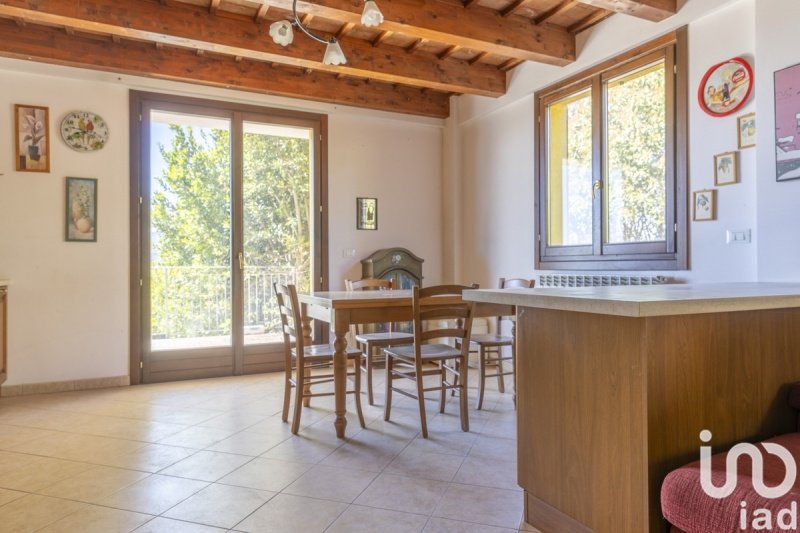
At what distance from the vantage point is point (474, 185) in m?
5.46

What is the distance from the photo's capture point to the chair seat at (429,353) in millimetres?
3021

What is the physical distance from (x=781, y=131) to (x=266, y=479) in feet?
10.6

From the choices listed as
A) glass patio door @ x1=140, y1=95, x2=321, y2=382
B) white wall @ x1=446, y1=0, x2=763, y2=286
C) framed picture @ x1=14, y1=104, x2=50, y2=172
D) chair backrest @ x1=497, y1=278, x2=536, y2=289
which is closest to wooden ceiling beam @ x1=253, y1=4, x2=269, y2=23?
glass patio door @ x1=140, y1=95, x2=321, y2=382

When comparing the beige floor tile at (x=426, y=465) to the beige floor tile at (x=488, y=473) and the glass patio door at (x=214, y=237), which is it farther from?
the glass patio door at (x=214, y=237)

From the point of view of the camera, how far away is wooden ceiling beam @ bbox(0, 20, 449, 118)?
3887 mm

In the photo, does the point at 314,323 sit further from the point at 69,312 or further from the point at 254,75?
the point at 254,75

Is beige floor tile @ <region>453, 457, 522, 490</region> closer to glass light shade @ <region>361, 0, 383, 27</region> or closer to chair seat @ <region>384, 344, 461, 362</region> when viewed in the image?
chair seat @ <region>384, 344, 461, 362</region>

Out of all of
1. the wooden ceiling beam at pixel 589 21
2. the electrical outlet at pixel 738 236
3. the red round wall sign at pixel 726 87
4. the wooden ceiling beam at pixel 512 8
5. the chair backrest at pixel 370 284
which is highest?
the wooden ceiling beam at pixel 512 8

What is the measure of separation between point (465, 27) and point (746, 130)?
6.77 ft

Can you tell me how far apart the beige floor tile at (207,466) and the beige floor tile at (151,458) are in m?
0.06

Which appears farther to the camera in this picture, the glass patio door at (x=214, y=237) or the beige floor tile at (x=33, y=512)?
the glass patio door at (x=214, y=237)

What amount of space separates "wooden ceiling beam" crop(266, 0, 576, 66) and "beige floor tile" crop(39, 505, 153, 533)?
2.98m

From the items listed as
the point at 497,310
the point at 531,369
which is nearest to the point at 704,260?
the point at 497,310

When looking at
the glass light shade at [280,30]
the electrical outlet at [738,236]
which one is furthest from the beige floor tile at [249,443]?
the electrical outlet at [738,236]
